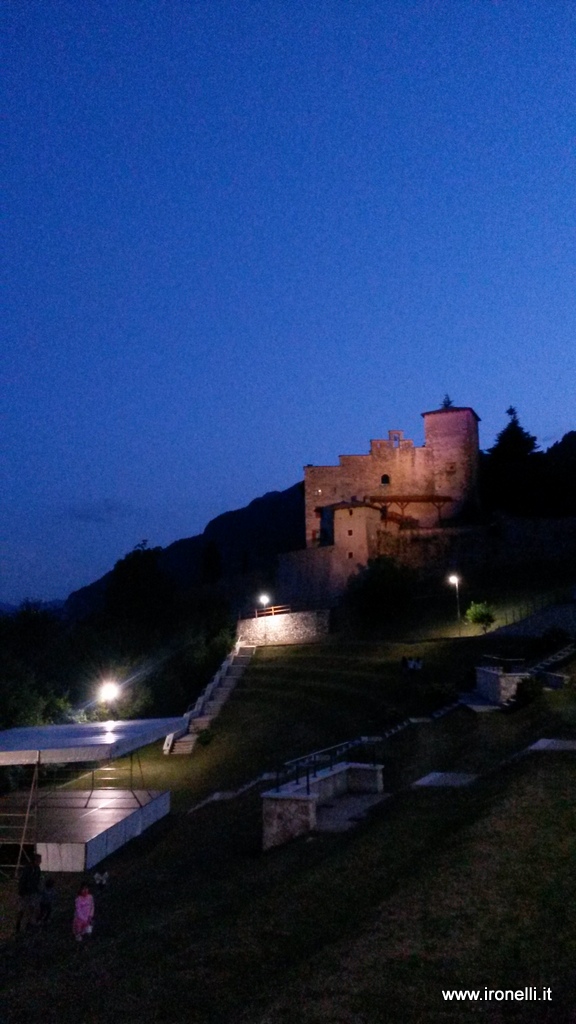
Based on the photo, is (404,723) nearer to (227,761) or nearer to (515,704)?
(515,704)

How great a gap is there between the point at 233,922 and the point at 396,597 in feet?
111

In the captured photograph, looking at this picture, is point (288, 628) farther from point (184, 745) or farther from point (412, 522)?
point (184, 745)

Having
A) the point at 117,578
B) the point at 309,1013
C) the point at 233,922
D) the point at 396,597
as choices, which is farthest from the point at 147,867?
the point at 117,578

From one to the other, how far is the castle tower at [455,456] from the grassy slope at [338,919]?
43.5 meters

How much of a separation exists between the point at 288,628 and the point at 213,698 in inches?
409

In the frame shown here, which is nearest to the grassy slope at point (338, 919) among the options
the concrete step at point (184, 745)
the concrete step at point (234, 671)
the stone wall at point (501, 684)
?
the stone wall at point (501, 684)

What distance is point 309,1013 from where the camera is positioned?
18.8 feet

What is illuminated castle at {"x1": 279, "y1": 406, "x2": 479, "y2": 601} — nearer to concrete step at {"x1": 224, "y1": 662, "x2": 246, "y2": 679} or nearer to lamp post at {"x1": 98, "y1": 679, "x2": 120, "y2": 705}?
concrete step at {"x1": 224, "y1": 662, "x2": 246, "y2": 679}

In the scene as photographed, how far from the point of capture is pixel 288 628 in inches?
1676

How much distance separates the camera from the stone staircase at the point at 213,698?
2800 centimetres

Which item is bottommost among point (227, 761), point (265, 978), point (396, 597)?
point (227, 761)

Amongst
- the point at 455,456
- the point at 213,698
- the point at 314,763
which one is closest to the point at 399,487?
the point at 455,456

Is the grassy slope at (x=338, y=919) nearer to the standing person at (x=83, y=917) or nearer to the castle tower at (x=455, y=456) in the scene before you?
the standing person at (x=83, y=917)

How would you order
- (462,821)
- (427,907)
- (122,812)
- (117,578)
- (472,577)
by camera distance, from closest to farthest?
(427,907) → (462,821) → (122,812) → (472,577) → (117,578)
